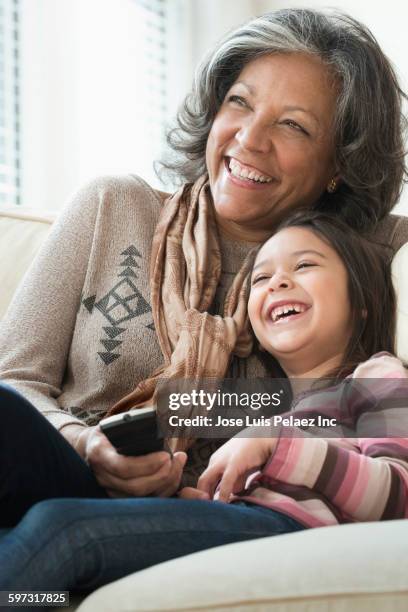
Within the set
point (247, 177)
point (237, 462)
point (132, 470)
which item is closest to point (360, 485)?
point (237, 462)

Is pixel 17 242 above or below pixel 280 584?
below

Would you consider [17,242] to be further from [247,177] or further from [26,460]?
[26,460]

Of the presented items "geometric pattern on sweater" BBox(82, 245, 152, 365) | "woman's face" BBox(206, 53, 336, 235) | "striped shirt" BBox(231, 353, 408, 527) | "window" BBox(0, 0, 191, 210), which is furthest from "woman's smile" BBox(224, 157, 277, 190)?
"window" BBox(0, 0, 191, 210)

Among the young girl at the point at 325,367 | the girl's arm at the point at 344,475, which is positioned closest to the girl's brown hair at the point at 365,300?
the young girl at the point at 325,367

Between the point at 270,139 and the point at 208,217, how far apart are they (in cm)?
19

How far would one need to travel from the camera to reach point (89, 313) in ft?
5.30

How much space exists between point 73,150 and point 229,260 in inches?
56.4

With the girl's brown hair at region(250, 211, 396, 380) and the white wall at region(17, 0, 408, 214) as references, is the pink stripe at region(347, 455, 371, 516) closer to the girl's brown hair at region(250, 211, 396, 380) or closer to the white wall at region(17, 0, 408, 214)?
the girl's brown hair at region(250, 211, 396, 380)

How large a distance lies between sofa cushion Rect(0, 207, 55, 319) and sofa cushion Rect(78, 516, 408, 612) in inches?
40.3

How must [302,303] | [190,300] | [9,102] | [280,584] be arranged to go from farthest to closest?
[9,102], [190,300], [302,303], [280,584]

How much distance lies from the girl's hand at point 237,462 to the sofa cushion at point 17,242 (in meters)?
0.76

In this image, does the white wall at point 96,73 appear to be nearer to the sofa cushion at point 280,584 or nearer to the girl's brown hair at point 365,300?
the girl's brown hair at point 365,300

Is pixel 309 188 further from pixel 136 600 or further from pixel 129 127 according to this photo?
pixel 129 127

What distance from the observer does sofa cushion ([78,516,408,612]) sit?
82 centimetres
